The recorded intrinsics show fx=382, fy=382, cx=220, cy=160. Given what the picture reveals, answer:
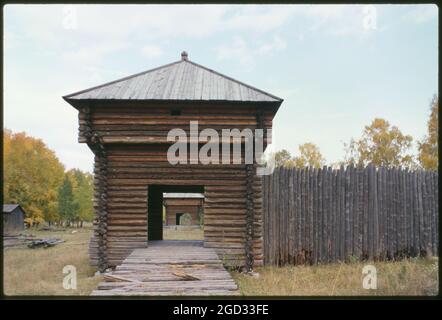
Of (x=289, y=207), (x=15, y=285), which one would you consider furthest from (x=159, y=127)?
(x=15, y=285)

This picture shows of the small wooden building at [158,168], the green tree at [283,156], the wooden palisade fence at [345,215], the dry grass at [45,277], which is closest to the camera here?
the dry grass at [45,277]

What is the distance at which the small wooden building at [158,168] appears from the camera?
9.93 meters

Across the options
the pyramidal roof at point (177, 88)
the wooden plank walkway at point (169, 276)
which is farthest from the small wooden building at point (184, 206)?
the wooden plank walkway at point (169, 276)

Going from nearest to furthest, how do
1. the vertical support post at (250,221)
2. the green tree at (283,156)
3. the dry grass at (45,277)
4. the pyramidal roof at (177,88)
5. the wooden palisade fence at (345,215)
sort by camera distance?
the dry grass at (45,277)
the pyramidal roof at (177,88)
the vertical support post at (250,221)
the wooden palisade fence at (345,215)
the green tree at (283,156)

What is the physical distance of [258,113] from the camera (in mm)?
10031

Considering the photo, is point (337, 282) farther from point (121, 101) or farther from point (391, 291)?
point (121, 101)

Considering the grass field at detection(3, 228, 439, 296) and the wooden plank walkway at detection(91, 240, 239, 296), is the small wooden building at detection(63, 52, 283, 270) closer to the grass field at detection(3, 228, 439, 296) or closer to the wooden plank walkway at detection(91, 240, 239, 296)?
the grass field at detection(3, 228, 439, 296)

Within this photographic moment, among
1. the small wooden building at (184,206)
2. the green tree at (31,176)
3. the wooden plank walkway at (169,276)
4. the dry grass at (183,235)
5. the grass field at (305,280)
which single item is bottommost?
the dry grass at (183,235)

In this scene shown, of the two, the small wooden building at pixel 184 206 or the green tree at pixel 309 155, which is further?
the green tree at pixel 309 155

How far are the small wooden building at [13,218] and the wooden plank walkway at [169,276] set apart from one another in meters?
24.9

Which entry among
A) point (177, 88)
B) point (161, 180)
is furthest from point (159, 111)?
point (161, 180)

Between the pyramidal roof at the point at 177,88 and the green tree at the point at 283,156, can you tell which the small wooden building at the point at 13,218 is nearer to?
the pyramidal roof at the point at 177,88

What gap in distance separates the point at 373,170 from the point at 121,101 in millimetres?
7341

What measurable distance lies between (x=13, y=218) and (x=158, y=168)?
26170mm
